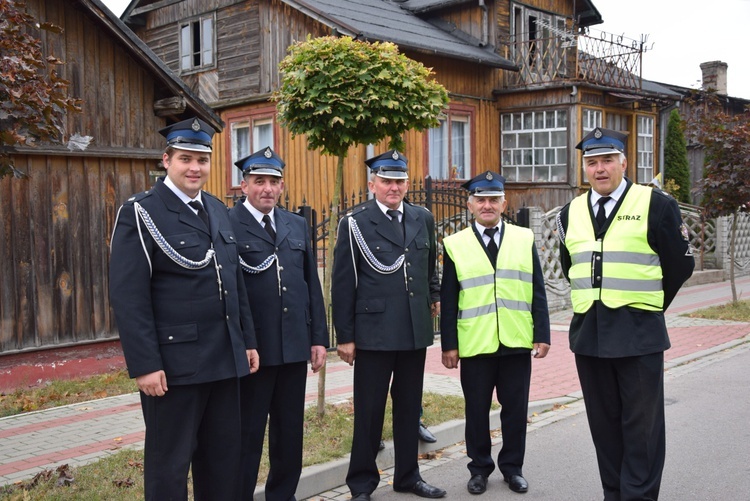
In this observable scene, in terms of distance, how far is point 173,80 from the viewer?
388 inches

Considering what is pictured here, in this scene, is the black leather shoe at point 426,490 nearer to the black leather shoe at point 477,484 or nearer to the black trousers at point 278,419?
the black leather shoe at point 477,484

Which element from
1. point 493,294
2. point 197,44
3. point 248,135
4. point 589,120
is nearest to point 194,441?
point 493,294

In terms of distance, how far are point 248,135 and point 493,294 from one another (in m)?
14.9

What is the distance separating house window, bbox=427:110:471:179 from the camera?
63.6 ft

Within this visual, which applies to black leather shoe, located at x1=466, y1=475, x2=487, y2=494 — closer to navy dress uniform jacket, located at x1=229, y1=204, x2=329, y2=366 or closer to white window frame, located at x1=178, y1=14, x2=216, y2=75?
navy dress uniform jacket, located at x1=229, y1=204, x2=329, y2=366

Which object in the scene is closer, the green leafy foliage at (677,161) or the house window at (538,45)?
the house window at (538,45)

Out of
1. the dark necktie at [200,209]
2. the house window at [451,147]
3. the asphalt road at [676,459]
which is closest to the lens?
the dark necktie at [200,209]

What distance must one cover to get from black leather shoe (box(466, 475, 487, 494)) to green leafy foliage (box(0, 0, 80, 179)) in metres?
3.70

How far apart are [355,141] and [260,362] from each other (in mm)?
2589

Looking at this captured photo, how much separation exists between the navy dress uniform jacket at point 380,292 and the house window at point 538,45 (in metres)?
16.1

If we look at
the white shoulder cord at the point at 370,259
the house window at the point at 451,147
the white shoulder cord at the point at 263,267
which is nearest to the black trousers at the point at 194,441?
the white shoulder cord at the point at 263,267

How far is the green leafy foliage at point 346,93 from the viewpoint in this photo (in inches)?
257

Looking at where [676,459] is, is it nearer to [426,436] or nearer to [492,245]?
[426,436]

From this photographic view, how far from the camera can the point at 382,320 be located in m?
5.38
